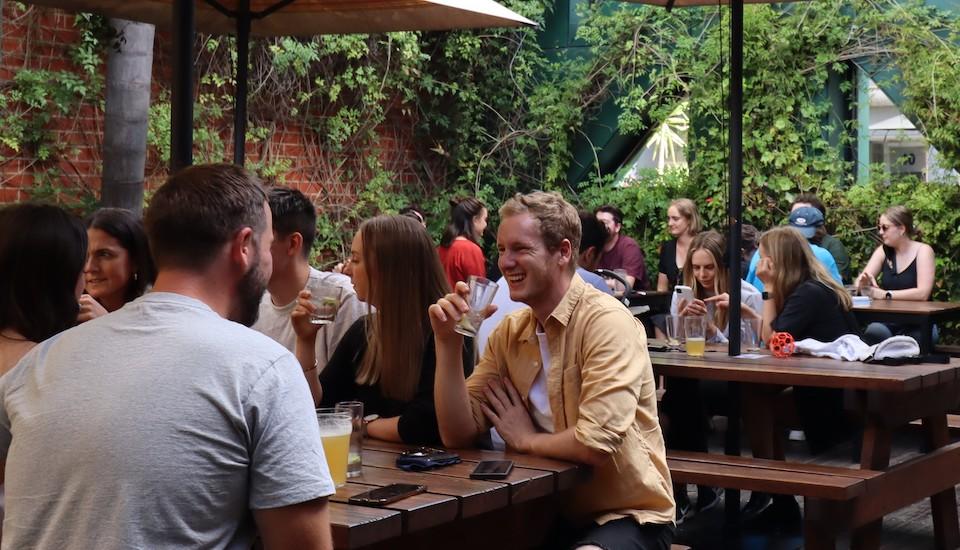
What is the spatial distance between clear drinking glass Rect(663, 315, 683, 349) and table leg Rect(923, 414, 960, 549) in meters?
1.04

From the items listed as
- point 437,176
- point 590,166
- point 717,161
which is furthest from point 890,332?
point 437,176

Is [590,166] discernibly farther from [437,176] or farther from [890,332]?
[890,332]

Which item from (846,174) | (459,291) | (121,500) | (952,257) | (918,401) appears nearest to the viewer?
(121,500)

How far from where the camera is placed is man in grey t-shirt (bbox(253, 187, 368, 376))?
3773 millimetres

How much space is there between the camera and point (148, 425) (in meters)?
1.73

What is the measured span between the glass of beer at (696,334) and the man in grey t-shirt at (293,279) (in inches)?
62.1

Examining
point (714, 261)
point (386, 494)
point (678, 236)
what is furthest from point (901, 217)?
point (386, 494)

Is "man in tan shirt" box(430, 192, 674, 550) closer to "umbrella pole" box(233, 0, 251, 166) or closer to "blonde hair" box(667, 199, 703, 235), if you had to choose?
"umbrella pole" box(233, 0, 251, 166)

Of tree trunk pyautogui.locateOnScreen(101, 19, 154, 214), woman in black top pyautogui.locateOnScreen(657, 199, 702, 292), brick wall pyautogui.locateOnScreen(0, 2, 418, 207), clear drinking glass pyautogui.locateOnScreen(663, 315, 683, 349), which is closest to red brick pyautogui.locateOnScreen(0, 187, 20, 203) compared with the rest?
brick wall pyautogui.locateOnScreen(0, 2, 418, 207)

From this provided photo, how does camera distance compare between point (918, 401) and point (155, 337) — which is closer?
point (155, 337)

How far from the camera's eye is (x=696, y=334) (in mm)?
4930

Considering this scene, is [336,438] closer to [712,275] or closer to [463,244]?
[712,275]

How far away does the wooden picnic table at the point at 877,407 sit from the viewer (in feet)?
14.4

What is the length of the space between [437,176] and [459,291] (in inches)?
365
